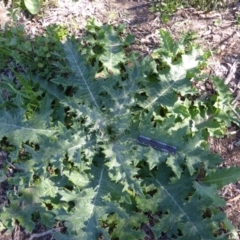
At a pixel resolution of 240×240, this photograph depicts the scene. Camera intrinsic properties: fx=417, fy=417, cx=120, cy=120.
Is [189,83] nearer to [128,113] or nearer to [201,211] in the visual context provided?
[128,113]

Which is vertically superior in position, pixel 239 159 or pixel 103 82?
pixel 103 82

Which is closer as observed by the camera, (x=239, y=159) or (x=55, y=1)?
(x=239, y=159)

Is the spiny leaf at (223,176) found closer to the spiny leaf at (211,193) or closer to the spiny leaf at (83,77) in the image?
the spiny leaf at (211,193)

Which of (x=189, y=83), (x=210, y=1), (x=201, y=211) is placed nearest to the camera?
(x=201, y=211)

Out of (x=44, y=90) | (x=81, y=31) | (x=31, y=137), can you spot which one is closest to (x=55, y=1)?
(x=81, y=31)

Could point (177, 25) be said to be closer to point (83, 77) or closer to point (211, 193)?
point (83, 77)

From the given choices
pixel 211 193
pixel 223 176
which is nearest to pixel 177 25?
pixel 223 176

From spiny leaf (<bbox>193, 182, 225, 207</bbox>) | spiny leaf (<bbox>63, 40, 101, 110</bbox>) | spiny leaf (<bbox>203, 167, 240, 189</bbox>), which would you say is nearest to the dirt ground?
spiny leaf (<bbox>203, 167, 240, 189</bbox>)

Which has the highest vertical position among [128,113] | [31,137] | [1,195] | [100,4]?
[100,4]

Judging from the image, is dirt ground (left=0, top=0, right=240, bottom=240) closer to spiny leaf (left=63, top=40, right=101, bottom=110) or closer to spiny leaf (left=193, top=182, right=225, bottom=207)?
spiny leaf (left=193, top=182, right=225, bottom=207)

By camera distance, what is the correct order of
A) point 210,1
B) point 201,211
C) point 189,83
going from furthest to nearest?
point 210,1
point 189,83
point 201,211
